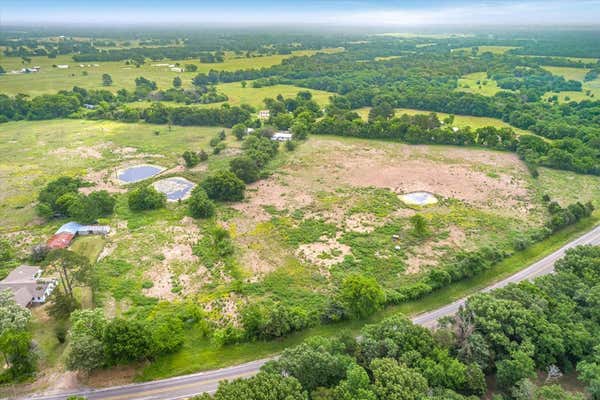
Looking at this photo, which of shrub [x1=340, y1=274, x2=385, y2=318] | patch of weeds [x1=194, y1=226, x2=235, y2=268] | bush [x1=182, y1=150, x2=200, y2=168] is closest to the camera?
shrub [x1=340, y1=274, x2=385, y2=318]

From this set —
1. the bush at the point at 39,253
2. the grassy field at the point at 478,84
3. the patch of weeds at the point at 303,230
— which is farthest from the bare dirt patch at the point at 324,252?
the grassy field at the point at 478,84

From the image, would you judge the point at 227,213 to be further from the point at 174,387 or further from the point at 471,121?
the point at 471,121

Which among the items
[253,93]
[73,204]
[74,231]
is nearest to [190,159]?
[73,204]

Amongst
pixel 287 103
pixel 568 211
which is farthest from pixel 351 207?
pixel 287 103

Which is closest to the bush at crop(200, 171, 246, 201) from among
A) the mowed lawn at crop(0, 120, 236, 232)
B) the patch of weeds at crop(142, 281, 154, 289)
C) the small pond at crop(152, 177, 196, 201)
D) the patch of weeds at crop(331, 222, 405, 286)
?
the small pond at crop(152, 177, 196, 201)

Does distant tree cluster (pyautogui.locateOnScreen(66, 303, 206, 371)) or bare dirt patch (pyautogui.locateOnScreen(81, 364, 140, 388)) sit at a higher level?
distant tree cluster (pyautogui.locateOnScreen(66, 303, 206, 371))

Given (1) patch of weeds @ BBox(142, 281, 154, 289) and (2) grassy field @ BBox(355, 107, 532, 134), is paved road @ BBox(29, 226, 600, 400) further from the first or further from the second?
(2) grassy field @ BBox(355, 107, 532, 134)
